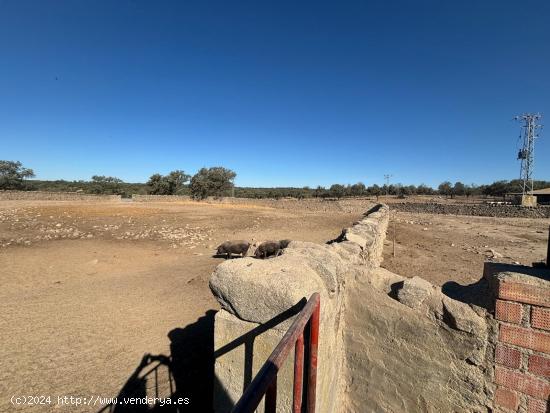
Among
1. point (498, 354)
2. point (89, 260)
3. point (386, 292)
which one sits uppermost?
point (386, 292)

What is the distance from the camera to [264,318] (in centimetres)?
188

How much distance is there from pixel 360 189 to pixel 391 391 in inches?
2985

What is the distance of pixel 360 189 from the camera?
7475 centimetres

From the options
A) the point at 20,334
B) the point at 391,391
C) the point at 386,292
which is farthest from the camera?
the point at 20,334

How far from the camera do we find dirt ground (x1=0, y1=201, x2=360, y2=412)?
354cm

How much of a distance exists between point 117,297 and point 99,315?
0.94 meters

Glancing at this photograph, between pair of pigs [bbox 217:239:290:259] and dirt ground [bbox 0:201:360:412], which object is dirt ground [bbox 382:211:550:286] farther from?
dirt ground [bbox 0:201:360:412]

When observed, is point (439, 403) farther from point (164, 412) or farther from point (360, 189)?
point (360, 189)

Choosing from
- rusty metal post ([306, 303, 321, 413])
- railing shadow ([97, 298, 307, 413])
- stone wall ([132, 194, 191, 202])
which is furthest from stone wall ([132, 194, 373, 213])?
rusty metal post ([306, 303, 321, 413])

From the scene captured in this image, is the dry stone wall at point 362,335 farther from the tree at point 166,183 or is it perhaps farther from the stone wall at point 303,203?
the tree at point 166,183

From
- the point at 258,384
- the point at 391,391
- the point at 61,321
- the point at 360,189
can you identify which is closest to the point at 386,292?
the point at 391,391

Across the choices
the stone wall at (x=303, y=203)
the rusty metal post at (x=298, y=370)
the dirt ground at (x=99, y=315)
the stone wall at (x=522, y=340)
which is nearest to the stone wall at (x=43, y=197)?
the stone wall at (x=303, y=203)

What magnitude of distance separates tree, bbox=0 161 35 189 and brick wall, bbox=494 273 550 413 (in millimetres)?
70418

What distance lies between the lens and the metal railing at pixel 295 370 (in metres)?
0.87
